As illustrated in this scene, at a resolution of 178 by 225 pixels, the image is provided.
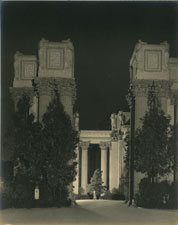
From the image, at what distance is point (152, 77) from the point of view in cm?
3441

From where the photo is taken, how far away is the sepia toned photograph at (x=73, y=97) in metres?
25.6

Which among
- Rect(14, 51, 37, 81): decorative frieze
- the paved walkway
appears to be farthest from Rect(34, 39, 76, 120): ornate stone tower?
the paved walkway

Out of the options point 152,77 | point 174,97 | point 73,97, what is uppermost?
point 152,77

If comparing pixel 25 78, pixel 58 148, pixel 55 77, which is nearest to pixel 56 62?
pixel 55 77

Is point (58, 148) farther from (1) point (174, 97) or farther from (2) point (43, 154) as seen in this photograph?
(1) point (174, 97)

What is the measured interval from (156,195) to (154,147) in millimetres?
2890

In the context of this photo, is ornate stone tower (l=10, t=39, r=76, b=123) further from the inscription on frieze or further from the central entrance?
the central entrance

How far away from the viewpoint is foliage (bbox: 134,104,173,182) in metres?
32.2

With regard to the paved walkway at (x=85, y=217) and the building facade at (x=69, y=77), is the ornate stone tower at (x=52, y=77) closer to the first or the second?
the building facade at (x=69, y=77)

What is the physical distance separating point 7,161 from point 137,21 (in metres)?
12.8

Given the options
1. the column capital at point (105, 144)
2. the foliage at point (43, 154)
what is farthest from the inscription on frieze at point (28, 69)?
the column capital at point (105, 144)

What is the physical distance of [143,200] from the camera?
105ft

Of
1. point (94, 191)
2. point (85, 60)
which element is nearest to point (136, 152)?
point (85, 60)

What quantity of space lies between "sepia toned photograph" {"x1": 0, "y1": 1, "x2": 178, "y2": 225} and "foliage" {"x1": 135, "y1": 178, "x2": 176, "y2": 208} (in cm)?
6
